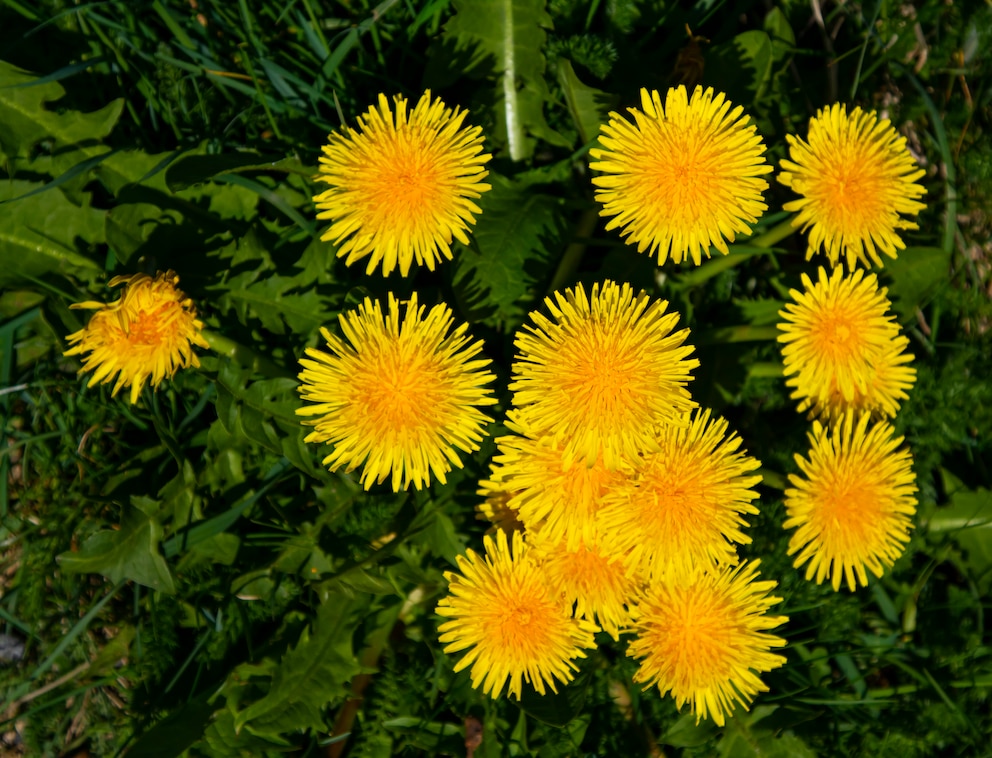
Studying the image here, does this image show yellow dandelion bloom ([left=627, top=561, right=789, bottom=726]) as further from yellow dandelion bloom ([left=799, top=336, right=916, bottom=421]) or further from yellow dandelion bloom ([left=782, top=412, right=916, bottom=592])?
yellow dandelion bloom ([left=799, top=336, right=916, bottom=421])

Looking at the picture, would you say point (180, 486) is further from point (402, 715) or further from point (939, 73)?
point (939, 73)

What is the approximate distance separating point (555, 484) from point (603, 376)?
32cm

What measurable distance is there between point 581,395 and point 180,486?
1.27m

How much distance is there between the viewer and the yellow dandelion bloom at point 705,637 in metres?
2.04

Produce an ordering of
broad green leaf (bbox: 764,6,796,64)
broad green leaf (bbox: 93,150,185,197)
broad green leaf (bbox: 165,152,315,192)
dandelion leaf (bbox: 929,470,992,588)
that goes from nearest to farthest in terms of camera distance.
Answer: broad green leaf (bbox: 165,152,315,192) < broad green leaf (bbox: 93,150,185,197) < broad green leaf (bbox: 764,6,796,64) < dandelion leaf (bbox: 929,470,992,588)

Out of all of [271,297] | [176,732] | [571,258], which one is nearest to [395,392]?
[271,297]

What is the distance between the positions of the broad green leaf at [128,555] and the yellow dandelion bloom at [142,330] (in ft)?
1.59

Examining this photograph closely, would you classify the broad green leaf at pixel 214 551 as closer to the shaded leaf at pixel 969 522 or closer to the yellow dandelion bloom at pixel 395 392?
the yellow dandelion bloom at pixel 395 392

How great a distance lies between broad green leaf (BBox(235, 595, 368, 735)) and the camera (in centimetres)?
212

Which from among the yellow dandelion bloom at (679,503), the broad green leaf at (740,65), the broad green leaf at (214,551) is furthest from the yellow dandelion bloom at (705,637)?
the broad green leaf at (740,65)

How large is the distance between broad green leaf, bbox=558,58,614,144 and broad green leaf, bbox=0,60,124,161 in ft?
4.32

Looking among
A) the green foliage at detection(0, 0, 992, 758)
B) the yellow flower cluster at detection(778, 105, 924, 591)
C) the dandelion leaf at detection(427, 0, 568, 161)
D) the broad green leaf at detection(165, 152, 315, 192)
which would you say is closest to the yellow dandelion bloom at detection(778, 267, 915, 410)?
the yellow flower cluster at detection(778, 105, 924, 591)

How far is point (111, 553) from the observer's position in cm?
216

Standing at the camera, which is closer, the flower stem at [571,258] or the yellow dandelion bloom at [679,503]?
the yellow dandelion bloom at [679,503]
